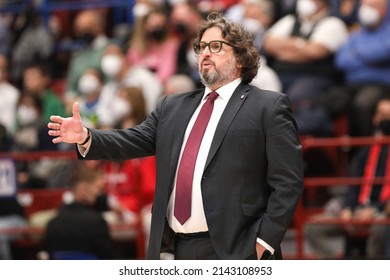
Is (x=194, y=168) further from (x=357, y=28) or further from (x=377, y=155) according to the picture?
(x=357, y=28)

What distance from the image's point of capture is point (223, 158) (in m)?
5.16

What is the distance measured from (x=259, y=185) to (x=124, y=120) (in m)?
4.82

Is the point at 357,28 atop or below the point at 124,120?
atop

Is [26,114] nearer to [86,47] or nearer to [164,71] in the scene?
[86,47]

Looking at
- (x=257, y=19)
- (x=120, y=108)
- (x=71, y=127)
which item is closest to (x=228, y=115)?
(x=71, y=127)

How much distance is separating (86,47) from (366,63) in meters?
4.12

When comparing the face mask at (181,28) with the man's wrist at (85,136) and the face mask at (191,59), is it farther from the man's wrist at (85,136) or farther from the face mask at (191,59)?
the man's wrist at (85,136)

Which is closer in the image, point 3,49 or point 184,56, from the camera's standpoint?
point 184,56

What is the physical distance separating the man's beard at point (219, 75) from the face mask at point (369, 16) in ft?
14.7

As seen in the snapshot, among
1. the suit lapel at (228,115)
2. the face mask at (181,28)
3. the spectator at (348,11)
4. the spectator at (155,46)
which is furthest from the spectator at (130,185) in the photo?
the suit lapel at (228,115)

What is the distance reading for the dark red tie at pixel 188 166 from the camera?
17.0ft

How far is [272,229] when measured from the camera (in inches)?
198

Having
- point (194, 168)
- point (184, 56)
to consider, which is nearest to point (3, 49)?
point (184, 56)

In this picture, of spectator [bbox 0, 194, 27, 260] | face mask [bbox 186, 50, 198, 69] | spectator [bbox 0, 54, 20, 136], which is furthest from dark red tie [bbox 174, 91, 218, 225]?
spectator [bbox 0, 54, 20, 136]
